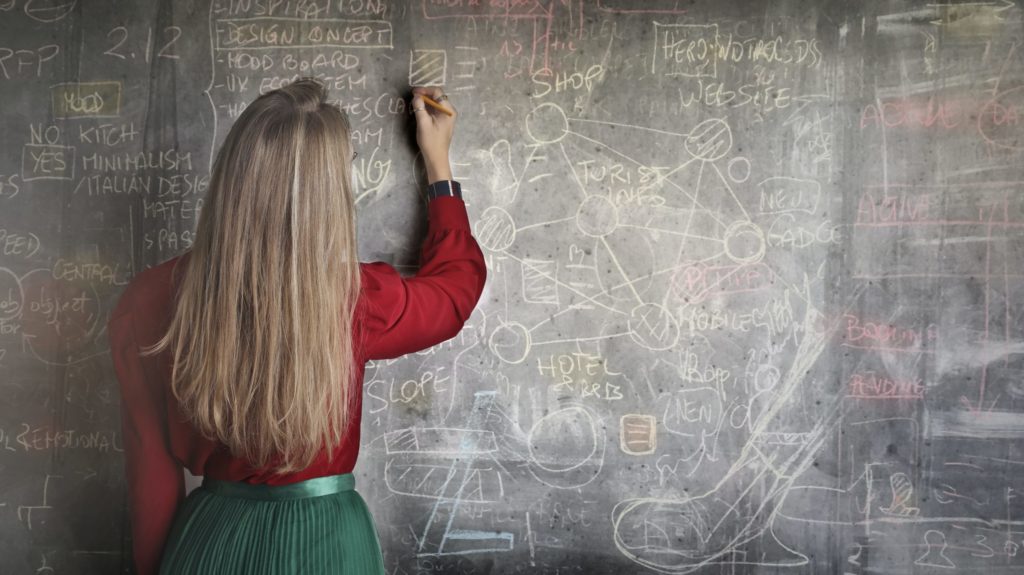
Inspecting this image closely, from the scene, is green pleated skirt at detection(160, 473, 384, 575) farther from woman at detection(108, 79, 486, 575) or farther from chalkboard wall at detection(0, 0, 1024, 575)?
chalkboard wall at detection(0, 0, 1024, 575)

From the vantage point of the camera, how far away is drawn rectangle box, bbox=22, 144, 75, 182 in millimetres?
2592

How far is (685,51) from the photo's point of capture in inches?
99.0

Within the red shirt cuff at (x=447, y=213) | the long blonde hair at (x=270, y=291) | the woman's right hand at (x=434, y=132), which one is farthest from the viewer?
the woman's right hand at (x=434, y=132)

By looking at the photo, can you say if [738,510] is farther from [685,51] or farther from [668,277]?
[685,51]

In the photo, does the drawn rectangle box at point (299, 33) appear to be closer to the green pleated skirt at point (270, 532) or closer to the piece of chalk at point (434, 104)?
the piece of chalk at point (434, 104)

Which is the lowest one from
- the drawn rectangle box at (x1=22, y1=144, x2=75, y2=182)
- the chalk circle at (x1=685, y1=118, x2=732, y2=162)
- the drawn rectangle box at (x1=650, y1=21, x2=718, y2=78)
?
the drawn rectangle box at (x1=22, y1=144, x2=75, y2=182)

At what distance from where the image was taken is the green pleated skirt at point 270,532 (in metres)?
1.63

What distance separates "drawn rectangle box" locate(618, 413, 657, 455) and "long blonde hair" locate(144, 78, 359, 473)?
49.9 inches

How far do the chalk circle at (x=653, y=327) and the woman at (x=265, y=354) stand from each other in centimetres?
93

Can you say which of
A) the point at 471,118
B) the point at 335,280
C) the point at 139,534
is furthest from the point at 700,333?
the point at 139,534

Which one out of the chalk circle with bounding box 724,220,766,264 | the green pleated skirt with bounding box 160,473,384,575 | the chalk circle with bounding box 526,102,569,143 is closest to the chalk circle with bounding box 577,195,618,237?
the chalk circle with bounding box 526,102,569,143

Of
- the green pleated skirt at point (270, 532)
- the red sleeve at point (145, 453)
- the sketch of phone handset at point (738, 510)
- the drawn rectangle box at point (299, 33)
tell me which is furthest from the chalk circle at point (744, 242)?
the red sleeve at point (145, 453)

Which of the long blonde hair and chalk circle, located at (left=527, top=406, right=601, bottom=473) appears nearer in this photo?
the long blonde hair

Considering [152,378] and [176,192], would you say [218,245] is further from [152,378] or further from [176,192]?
[176,192]
